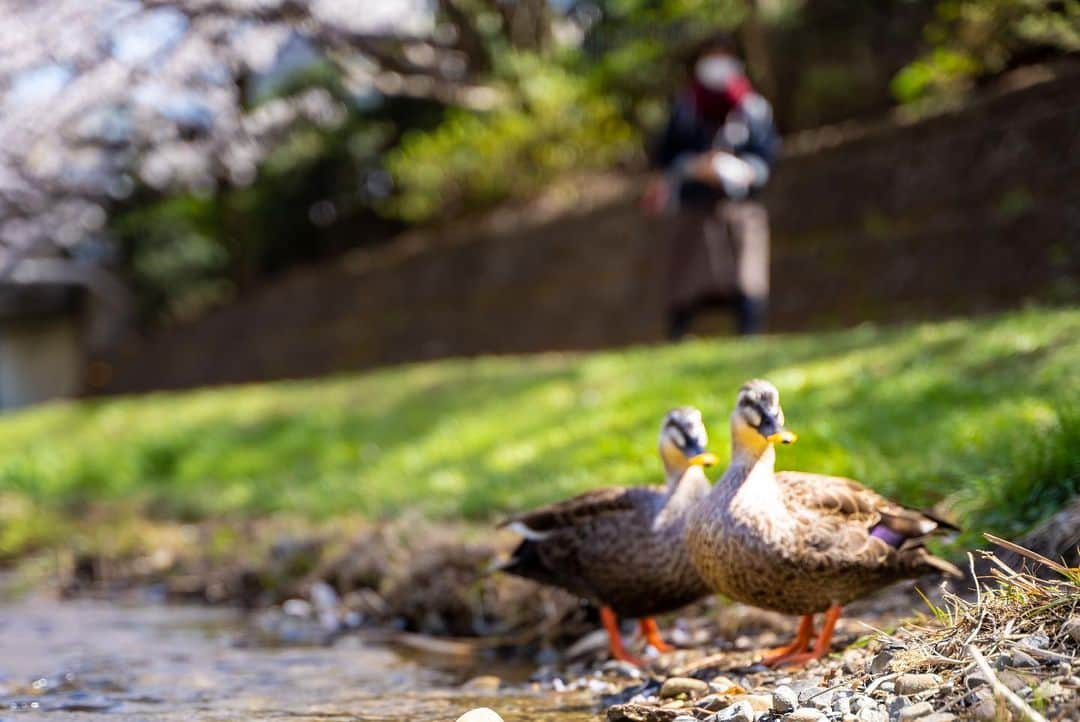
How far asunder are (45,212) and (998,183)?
16.1 metres

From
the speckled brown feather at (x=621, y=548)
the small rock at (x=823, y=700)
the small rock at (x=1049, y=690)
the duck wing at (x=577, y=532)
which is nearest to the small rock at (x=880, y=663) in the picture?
the small rock at (x=823, y=700)

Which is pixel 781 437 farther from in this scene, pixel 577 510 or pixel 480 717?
pixel 480 717

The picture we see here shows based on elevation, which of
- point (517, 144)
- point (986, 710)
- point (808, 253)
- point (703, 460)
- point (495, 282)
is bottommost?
point (986, 710)

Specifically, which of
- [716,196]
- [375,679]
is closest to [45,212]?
[716,196]

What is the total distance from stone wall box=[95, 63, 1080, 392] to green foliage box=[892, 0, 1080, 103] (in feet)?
1.19

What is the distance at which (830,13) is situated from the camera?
13.6 m

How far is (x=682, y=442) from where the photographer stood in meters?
4.86

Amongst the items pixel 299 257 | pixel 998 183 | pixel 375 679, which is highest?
pixel 299 257

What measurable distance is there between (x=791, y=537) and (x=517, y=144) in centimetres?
1280

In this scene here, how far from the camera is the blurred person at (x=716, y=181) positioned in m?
9.94

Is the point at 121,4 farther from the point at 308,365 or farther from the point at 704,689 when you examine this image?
the point at 704,689

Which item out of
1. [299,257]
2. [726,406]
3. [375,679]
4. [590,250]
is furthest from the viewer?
[299,257]

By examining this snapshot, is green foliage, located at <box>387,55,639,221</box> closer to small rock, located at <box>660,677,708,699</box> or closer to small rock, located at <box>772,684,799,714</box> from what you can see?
small rock, located at <box>660,677,708,699</box>

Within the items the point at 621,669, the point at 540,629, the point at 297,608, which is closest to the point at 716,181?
the point at 297,608
